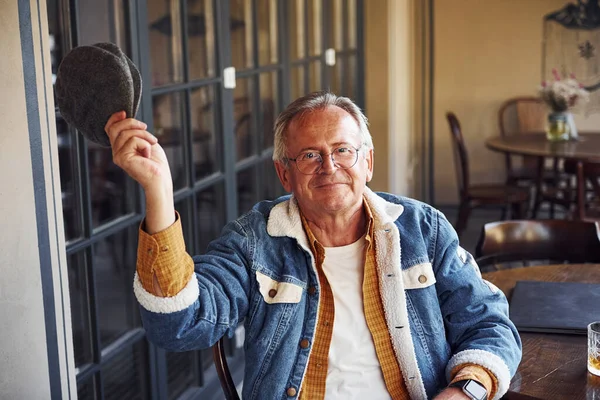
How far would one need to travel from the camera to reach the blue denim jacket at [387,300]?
178 centimetres

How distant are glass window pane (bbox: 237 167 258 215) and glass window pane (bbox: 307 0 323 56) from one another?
1120 mm

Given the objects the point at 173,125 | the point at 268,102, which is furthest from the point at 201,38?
the point at 268,102

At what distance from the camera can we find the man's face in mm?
1838

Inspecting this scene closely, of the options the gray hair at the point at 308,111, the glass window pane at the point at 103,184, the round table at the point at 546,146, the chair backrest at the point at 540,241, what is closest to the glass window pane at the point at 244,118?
the chair backrest at the point at 540,241

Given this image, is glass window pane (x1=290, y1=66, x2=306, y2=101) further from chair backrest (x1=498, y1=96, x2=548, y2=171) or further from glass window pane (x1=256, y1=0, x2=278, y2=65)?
chair backrest (x1=498, y1=96, x2=548, y2=171)

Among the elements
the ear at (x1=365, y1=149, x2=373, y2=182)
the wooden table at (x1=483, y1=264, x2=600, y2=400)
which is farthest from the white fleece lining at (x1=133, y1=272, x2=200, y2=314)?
the wooden table at (x1=483, y1=264, x2=600, y2=400)

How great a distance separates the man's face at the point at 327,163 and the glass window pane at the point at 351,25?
3.91m

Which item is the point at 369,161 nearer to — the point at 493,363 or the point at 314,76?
the point at 493,363

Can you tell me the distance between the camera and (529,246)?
9.83 feet

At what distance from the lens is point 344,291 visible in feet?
6.12

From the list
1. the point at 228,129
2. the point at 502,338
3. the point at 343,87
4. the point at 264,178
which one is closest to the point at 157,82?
the point at 228,129

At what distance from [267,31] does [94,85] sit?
8.96 ft

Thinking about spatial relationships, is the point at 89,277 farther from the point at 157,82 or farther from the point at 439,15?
the point at 439,15

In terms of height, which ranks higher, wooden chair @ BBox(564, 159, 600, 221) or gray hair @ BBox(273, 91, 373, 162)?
gray hair @ BBox(273, 91, 373, 162)
